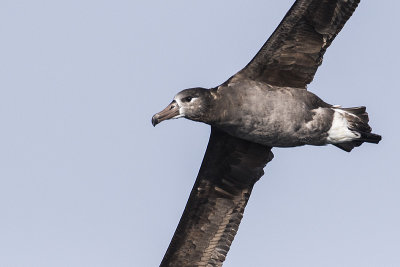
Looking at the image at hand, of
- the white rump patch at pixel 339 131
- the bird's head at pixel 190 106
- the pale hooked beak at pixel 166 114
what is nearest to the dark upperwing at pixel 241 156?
the bird's head at pixel 190 106

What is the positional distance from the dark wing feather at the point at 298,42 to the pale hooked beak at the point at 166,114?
1.15m

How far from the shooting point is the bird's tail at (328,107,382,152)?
57.5 feet

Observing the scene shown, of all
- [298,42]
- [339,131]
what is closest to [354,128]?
[339,131]

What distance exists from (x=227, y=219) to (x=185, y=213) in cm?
77

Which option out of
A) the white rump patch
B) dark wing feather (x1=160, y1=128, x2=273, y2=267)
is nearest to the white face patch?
dark wing feather (x1=160, y1=128, x2=273, y2=267)

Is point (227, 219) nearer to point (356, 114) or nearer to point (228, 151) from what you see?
point (228, 151)

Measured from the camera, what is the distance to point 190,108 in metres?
16.3

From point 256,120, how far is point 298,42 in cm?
158

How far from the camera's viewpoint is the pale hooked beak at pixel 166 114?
16.1 metres

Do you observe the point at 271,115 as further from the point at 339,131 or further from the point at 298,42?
the point at 339,131

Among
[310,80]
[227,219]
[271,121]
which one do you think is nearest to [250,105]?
[271,121]

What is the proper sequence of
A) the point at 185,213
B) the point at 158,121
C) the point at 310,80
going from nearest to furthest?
the point at 158,121
the point at 310,80
the point at 185,213

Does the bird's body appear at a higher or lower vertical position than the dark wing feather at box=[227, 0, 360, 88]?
lower

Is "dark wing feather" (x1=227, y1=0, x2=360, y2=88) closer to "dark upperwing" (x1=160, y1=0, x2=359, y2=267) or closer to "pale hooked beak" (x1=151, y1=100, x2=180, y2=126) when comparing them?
"dark upperwing" (x1=160, y1=0, x2=359, y2=267)
